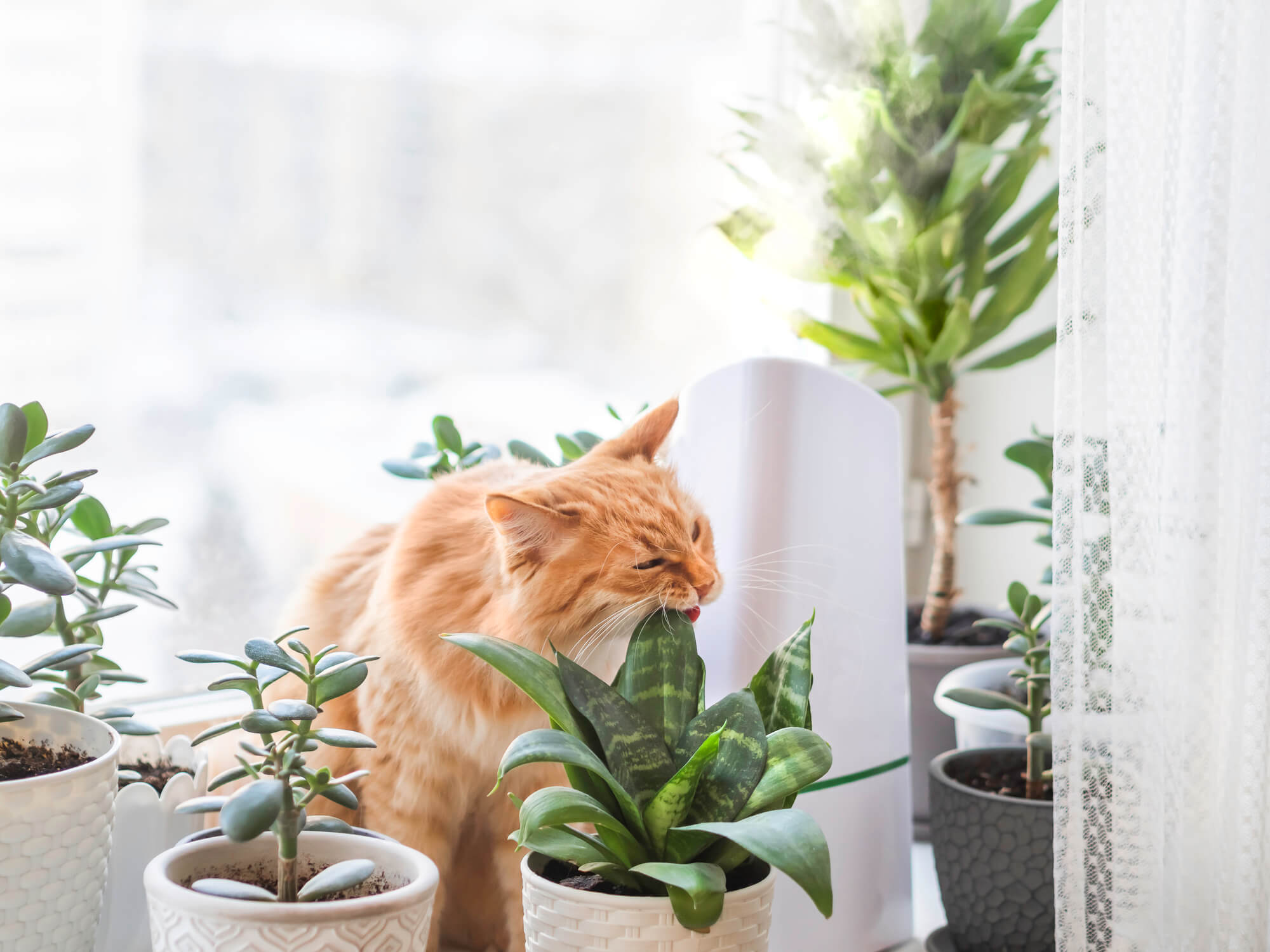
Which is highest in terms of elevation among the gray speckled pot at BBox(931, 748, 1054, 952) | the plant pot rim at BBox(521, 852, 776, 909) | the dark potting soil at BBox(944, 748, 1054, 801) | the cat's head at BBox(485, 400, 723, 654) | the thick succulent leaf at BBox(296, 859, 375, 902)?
the cat's head at BBox(485, 400, 723, 654)

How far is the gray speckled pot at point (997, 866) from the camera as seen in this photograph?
31.4 inches

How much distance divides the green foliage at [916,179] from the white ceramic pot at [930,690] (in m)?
0.28

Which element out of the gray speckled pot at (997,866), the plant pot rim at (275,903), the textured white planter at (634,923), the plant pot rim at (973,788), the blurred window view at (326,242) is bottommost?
the gray speckled pot at (997,866)

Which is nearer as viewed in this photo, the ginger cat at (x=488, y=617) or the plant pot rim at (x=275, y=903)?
the plant pot rim at (x=275, y=903)

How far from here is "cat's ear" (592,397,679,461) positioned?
0.79 meters

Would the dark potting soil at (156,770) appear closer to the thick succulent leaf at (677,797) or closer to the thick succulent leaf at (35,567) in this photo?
the thick succulent leaf at (35,567)

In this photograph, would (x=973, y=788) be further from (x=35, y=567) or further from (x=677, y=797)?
(x=35, y=567)

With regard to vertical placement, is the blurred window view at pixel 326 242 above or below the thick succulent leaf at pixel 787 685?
above

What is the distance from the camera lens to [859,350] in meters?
1.22

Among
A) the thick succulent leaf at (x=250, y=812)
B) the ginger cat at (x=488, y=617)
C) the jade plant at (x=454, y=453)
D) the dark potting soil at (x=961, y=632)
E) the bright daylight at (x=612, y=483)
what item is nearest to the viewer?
the thick succulent leaf at (x=250, y=812)

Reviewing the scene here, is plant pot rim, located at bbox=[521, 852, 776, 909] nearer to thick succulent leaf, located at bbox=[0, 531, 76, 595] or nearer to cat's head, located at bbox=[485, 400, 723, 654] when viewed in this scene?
cat's head, located at bbox=[485, 400, 723, 654]

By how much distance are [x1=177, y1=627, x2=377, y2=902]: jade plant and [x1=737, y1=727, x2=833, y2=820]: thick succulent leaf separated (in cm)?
20

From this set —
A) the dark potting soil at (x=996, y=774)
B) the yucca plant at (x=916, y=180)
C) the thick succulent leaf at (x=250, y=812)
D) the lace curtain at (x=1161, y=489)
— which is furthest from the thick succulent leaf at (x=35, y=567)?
the yucca plant at (x=916, y=180)

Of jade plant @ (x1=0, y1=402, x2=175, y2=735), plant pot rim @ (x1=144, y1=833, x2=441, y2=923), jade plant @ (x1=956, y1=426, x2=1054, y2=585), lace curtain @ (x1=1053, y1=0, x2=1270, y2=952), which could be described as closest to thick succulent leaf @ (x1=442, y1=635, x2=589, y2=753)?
plant pot rim @ (x1=144, y1=833, x2=441, y2=923)
